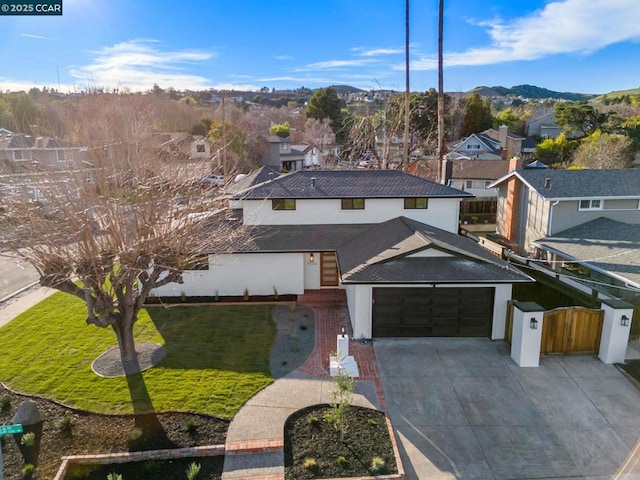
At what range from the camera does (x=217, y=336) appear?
14625 mm

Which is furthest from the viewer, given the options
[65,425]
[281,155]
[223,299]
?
[281,155]

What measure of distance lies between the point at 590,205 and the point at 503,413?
15.6m

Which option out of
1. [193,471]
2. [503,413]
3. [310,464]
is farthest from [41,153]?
[503,413]

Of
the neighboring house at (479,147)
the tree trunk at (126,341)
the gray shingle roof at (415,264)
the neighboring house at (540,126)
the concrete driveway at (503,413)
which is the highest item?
the neighboring house at (540,126)

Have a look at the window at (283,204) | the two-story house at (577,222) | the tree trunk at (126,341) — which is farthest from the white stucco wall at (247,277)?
the two-story house at (577,222)

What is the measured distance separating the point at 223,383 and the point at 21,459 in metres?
4.65

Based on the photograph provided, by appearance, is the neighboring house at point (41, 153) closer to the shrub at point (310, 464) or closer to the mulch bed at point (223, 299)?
the mulch bed at point (223, 299)

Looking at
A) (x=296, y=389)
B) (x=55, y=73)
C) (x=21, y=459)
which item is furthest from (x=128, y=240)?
(x=296, y=389)

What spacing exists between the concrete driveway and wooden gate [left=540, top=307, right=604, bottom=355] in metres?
0.43

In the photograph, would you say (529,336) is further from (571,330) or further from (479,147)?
(479,147)

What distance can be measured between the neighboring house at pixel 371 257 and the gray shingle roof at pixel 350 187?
48mm

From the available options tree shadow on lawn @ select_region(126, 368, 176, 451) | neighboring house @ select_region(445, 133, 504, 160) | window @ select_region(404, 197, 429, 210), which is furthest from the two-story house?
neighboring house @ select_region(445, 133, 504, 160)

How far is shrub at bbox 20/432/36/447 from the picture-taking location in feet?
30.2

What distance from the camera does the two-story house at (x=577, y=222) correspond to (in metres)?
Answer: 17.2
